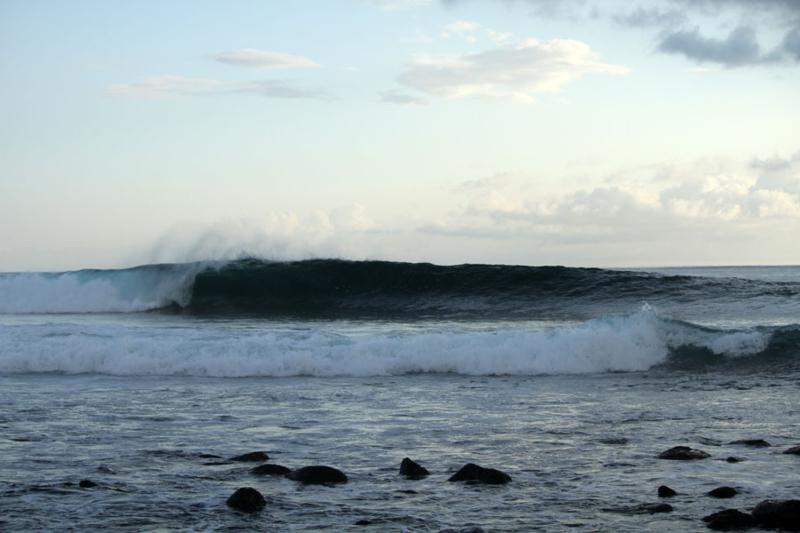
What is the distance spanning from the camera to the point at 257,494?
5.70m

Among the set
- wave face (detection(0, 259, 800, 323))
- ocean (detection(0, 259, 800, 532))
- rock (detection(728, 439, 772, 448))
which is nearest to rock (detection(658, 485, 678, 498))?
ocean (detection(0, 259, 800, 532))

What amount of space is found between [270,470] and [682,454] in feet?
10.2

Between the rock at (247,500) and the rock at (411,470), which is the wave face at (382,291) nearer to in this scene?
the rock at (411,470)

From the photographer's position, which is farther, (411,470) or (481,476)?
Result: (411,470)

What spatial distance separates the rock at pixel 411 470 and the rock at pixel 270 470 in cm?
82

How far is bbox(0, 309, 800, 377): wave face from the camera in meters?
13.6

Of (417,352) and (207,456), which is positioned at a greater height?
(417,352)

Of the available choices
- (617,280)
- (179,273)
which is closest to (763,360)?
(617,280)

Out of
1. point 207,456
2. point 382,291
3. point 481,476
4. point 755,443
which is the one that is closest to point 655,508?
point 481,476

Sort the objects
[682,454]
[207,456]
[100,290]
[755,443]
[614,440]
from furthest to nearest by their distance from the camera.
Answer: [100,290] < [614,440] < [755,443] < [207,456] < [682,454]

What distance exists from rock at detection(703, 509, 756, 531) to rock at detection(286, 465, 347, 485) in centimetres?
244

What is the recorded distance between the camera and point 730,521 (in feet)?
17.0

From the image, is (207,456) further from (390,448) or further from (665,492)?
(665,492)

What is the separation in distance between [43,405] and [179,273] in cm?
1876
